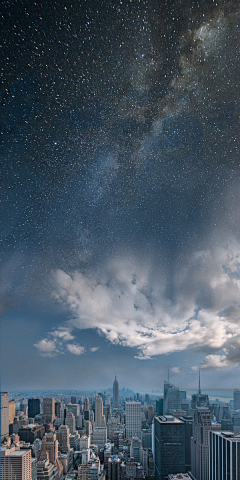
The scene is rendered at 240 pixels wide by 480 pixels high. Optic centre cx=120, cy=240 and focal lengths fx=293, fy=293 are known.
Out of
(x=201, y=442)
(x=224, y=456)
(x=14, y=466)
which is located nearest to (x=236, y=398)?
(x=201, y=442)

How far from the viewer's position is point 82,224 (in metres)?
3.19

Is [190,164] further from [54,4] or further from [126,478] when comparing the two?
[126,478]

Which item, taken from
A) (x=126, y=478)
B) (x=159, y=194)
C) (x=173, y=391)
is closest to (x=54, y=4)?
(x=159, y=194)

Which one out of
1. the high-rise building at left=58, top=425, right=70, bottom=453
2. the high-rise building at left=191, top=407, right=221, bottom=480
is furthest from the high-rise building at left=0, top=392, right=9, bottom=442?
the high-rise building at left=191, top=407, right=221, bottom=480

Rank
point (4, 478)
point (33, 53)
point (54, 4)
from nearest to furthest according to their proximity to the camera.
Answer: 1. point (54, 4)
2. point (33, 53)
3. point (4, 478)

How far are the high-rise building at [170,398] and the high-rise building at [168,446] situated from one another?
0.70 ft

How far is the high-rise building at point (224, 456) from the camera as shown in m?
2.80

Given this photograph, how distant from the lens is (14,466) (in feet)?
7.64

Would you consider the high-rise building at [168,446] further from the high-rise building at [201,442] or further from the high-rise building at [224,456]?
the high-rise building at [224,456]

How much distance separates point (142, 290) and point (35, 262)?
1.33 metres

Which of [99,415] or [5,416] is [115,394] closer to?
[99,415]

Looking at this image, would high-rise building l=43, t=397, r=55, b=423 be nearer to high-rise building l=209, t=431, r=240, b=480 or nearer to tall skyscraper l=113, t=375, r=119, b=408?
tall skyscraper l=113, t=375, r=119, b=408

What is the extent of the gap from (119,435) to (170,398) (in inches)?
32.0

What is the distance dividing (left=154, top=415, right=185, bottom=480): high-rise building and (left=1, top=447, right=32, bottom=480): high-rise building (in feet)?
5.07
